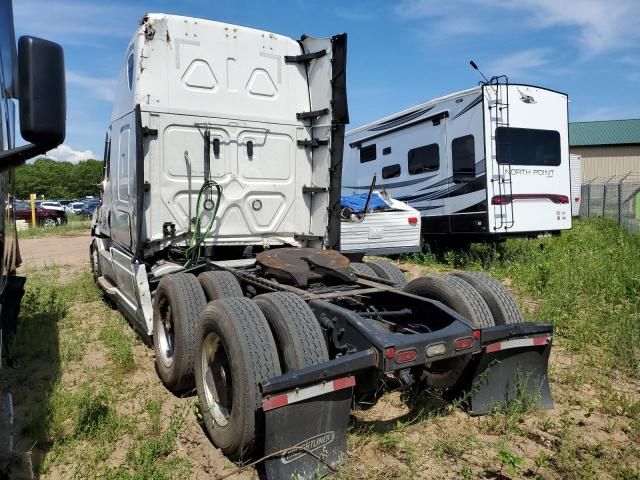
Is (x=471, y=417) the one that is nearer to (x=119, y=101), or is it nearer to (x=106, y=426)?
(x=106, y=426)

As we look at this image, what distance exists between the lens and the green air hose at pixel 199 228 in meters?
5.32

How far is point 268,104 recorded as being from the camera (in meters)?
5.68

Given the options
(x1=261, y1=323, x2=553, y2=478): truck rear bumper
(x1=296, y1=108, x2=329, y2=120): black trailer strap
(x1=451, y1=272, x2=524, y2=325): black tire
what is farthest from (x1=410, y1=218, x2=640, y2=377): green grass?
(x1=296, y1=108, x2=329, y2=120): black trailer strap

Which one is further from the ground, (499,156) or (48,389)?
(499,156)

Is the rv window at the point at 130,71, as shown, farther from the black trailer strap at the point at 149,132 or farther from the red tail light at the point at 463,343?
the red tail light at the point at 463,343

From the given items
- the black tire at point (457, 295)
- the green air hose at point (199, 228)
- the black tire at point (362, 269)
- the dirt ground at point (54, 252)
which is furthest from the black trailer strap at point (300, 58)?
the dirt ground at point (54, 252)

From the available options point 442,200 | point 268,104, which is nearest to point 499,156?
point 442,200

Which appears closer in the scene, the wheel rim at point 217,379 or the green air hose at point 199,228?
the wheel rim at point 217,379

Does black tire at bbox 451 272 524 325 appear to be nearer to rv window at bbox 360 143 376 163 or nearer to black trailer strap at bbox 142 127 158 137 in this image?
black trailer strap at bbox 142 127 158 137

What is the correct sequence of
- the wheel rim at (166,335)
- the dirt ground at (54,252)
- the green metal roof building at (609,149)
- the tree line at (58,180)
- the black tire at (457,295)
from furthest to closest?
the tree line at (58,180) → the green metal roof building at (609,149) → the dirt ground at (54,252) → the wheel rim at (166,335) → the black tire at (457,295)

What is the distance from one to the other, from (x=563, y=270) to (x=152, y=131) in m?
6.64

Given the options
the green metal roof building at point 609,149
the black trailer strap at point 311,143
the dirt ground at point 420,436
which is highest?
the green metal roof building at point 609,149

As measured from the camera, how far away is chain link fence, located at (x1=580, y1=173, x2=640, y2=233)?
1494cm

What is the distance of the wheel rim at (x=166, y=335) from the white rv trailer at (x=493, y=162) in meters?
6.60
